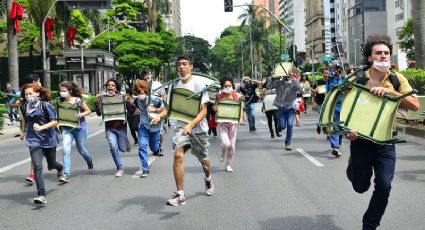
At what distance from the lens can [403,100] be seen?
5000mm

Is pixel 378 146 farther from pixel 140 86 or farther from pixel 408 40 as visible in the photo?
pixel 408 40

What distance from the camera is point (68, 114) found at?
9562 millimetres

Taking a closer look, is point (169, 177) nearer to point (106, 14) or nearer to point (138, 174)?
point (138, 174)

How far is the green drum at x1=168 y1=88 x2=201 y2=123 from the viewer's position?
23.0 feet

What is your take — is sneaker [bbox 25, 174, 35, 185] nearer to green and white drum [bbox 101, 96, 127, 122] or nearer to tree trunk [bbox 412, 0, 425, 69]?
green and white drum [bbox 101, 96, 127, 122]

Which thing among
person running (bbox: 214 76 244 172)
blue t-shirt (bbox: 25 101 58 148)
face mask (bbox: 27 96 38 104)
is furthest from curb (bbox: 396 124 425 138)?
face mask (bbox: 27 96 38 104)

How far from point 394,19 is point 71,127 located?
9520 cm

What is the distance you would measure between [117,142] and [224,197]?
3.04 meters

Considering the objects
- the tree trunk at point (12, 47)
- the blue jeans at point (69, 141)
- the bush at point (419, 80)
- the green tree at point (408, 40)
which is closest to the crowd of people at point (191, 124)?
the blue jeans at point (69, 141)

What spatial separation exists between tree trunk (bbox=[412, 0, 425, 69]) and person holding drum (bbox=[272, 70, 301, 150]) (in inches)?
300

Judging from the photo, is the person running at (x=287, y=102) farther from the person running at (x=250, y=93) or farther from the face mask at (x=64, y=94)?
the face mask at (x=64, y=94)

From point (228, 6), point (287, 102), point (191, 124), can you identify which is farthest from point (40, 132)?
point (228, 6)

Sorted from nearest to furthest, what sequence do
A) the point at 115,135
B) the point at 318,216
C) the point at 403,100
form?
the point at 403,100
the point at 318,216
the point at 115,135

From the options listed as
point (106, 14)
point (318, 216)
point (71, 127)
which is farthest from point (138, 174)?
point (106, 14)
